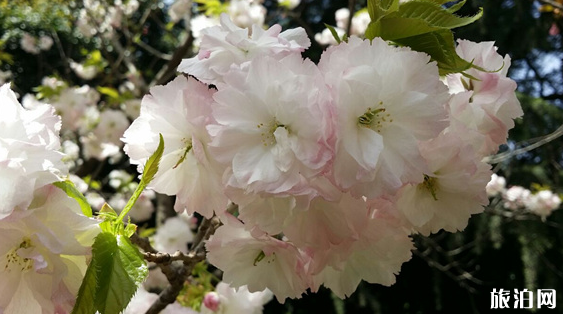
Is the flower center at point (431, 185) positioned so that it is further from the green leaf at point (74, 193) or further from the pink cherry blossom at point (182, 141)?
the green leaf at point (74, 193)

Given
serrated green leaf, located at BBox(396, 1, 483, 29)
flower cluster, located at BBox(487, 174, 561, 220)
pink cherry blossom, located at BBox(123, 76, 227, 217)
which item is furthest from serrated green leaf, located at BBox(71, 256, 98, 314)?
flower cluster, located at BBox(487, 174, 561, 220)

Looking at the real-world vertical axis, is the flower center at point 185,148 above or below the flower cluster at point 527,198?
above

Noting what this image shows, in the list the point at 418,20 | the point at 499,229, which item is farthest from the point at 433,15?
the point at 499,229

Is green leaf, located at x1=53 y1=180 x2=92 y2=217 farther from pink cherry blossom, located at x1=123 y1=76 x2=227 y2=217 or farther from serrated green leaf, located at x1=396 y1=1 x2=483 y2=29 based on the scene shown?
serrated green leaf, located at x1=396 y1=1 x2=483 y2=29

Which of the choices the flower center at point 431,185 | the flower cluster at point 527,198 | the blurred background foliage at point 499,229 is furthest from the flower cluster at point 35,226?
the flower cluster at point 527,198

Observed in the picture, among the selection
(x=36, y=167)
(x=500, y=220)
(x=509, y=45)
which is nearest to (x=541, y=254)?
(x=500, y=220)

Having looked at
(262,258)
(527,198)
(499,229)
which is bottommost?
(499,229)

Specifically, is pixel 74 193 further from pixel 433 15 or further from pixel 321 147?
pixel 433 15

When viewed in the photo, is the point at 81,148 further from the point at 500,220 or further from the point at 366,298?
the point at 500,220
